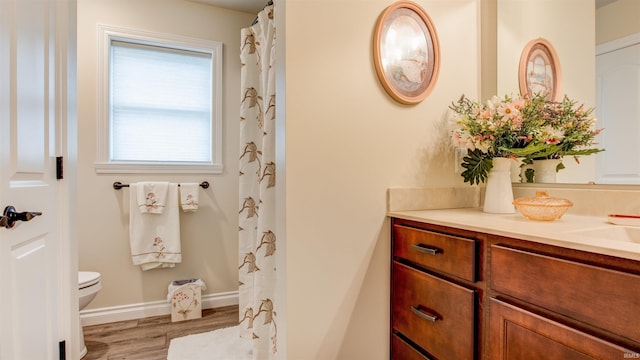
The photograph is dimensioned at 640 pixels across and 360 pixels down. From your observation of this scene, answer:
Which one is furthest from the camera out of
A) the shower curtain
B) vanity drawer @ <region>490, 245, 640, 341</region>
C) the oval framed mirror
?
the shower curtain

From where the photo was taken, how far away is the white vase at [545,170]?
4.81 feet

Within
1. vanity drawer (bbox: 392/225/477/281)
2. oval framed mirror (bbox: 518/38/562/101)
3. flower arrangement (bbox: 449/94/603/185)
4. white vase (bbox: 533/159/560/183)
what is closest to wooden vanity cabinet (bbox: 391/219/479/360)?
vanity drawer (bbox: 392/225/477/281)

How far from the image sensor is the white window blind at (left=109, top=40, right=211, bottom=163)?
8.14 ft

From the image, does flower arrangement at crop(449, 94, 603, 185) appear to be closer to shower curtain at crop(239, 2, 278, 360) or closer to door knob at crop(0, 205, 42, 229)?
shower curtain at crop(239, 2, 278, 360)

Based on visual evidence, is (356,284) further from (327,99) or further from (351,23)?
(351,23)

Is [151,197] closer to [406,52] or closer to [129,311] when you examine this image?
[129,311]

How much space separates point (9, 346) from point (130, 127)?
74.9 inches

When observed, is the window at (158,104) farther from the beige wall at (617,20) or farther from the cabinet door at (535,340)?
the beige wall at (617,20)

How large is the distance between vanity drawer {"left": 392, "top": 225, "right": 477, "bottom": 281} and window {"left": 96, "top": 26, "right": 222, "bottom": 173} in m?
1.89

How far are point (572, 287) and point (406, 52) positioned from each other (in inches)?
44.8

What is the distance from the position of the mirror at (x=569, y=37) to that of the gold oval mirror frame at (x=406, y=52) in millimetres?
425

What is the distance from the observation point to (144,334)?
7.24 feet

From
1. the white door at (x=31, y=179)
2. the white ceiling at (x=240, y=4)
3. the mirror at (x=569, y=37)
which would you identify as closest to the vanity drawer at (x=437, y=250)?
the mirror at (x=569, y=37)

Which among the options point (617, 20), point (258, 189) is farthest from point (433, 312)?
point (617, 20)
